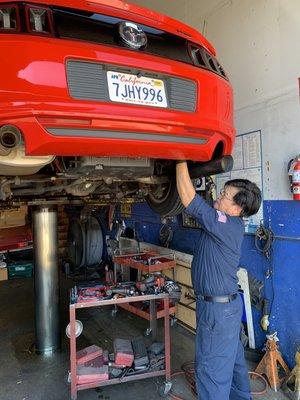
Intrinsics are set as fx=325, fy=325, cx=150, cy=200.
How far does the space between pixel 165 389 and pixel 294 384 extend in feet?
2.96

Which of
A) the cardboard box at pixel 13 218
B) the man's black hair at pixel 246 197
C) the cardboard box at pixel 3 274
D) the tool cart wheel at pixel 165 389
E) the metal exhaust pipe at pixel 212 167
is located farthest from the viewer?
the cardboard box at pixel 13 218

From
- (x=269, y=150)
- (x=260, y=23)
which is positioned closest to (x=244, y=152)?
(x=269, y=150)

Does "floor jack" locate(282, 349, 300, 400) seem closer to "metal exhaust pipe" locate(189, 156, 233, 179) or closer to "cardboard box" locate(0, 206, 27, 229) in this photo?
"metal exhaust pipe" locate(189, 156, 233, 179)

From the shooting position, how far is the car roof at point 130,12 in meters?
1.18

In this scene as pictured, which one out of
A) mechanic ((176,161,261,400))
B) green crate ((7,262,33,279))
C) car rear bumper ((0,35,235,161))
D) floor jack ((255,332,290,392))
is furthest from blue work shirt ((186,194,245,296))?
green crate ((7,262,33,279))

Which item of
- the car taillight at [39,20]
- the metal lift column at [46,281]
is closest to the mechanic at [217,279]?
the car taillight at [39,20]

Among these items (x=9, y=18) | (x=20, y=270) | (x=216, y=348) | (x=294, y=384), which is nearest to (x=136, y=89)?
(x=9, y=18)

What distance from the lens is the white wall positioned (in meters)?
2.42

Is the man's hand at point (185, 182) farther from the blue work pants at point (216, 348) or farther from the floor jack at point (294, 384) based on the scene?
the floor jack at point (294, 384)

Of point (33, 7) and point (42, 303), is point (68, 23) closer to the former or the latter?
point (33, 7)

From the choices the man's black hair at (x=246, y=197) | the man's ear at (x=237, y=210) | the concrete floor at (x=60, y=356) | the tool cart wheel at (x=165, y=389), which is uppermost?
the man's black hair at (x=246, y=197)

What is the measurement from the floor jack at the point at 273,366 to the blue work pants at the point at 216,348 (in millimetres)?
742

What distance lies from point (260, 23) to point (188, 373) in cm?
282

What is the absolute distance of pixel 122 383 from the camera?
2.38 meters
